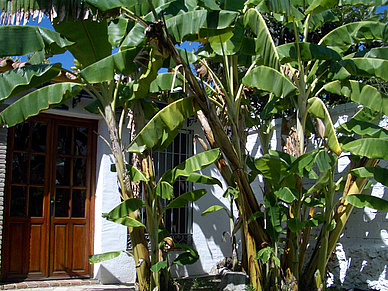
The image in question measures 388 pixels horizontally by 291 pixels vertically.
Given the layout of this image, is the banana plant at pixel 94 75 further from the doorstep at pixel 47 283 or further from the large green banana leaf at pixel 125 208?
→ the doorstep at pixel 47 283

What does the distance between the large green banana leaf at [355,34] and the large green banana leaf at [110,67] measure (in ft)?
10.3

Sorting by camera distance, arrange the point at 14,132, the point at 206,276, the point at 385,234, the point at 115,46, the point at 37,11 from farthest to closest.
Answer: the point at 206,276 < the point at 14,132 < the point at 385,234 < the point at 115,46 < the point at 37,11

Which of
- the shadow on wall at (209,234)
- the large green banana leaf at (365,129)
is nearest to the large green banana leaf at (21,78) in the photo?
the large green banana leaf at (365,129)

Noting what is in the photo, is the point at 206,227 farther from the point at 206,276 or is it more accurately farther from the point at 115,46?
the point at 115,46

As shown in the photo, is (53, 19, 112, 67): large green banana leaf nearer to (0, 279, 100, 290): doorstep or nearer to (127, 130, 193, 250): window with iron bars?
(127, 130, 193, 250): window with iron bars

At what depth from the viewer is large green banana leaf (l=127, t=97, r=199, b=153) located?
5527 mm

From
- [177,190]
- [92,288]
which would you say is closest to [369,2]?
[177,190]

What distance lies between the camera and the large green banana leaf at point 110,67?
18.1 feet

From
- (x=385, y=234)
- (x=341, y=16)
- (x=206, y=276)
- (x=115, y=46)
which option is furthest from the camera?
(x=341, y=16)

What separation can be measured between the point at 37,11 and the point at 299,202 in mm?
4398

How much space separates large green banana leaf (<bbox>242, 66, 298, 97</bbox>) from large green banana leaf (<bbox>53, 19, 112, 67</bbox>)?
207 centimetres

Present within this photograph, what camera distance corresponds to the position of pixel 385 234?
7.21 m

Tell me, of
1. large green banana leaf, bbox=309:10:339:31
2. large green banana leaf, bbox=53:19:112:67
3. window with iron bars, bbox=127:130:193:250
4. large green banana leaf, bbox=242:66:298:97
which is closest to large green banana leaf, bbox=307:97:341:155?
large green banana leaf, bbox=242:66:298:97

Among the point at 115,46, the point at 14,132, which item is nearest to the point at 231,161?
the point at 115,46
